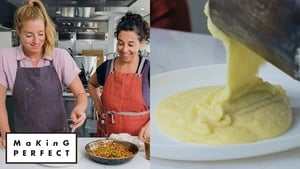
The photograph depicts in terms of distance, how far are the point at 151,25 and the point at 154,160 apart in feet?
1.69

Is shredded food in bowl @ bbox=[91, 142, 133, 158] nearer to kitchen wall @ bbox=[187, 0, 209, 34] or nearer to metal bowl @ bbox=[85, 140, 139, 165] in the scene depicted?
metal bowl @ bbox=[85, 140, 139, 165]

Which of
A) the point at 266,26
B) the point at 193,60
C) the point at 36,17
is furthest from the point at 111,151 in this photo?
the point at 266,26

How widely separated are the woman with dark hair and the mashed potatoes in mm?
97

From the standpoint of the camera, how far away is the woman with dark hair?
1544 millimetres

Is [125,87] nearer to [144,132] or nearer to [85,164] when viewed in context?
[144,132]

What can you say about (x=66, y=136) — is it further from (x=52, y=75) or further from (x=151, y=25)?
(x=151, y=25)

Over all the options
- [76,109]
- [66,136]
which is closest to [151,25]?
[76,109]

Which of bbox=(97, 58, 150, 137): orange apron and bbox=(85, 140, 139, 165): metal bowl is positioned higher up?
bbox=(97, 58, 150, 137): orange apron

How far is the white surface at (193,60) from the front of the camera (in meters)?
1.46

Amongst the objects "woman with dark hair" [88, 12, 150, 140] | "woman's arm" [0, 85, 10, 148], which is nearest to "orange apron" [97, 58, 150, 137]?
"woman with dark hair" [88, 12, 150, 140]

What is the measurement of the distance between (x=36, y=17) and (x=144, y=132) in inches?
24.2

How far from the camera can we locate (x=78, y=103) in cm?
157

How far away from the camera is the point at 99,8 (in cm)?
155

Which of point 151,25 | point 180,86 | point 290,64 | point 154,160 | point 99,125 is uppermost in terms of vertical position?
point 151,25
